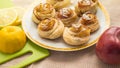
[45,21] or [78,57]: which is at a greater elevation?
[45,21]

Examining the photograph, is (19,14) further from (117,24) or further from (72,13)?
(117,24)

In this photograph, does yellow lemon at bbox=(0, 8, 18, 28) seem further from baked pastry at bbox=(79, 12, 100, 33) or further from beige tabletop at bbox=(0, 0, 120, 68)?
baked pastry at bbox=(79, 12, 100, 33)

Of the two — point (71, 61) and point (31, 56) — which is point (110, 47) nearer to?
point (71, 61)

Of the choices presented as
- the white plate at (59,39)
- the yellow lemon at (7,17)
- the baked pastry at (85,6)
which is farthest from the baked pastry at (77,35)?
the yellow lemon at (7,17)

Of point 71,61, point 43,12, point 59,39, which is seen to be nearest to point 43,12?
point 43,12

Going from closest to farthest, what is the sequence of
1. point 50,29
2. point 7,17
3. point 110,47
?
1. point 110,47
2. point 50,29
3. point 7,17

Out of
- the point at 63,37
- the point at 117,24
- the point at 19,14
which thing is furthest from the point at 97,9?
the point at 19,14
